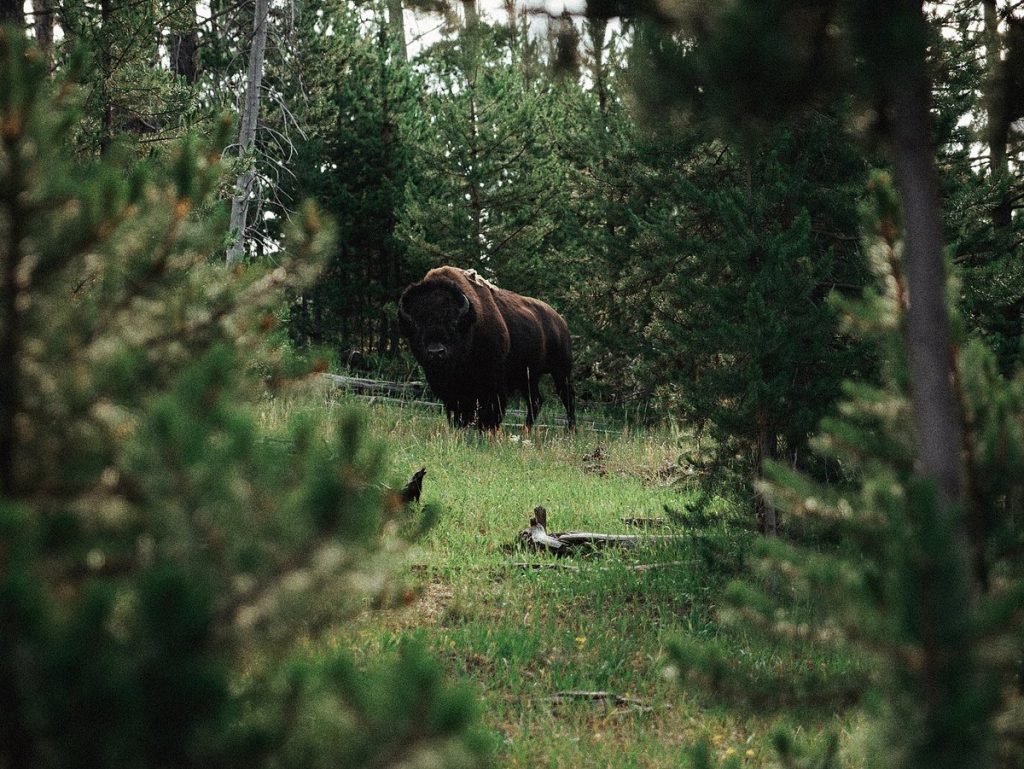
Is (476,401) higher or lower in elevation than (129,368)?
lower

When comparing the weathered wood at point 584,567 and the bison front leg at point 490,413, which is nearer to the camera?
the weathered wood at point 584,567

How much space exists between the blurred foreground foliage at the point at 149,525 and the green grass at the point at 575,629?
0.59 metres

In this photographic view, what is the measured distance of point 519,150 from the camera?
70.6 feet

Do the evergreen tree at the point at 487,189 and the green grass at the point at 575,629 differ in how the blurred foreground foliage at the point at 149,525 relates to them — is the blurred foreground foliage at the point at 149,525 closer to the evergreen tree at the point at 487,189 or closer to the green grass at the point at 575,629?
the green grass at the point at 575,629

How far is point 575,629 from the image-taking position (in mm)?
5559

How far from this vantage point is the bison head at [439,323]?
13.1 metres

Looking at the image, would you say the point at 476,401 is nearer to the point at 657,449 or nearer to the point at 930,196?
the point at 657,449

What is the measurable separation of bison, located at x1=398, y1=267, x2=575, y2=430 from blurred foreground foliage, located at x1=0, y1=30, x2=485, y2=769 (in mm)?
11101

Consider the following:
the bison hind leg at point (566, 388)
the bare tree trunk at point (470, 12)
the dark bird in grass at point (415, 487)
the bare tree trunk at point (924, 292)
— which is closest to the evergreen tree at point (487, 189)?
the bison hind leg at point (566, 388)

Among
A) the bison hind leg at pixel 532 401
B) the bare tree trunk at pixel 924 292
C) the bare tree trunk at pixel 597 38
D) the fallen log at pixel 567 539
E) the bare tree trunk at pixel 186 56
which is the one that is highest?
the bare tree trunk at pixel 186 56

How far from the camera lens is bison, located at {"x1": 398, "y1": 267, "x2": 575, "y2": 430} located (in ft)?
43.0

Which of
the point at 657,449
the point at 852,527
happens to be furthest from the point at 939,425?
the point at 657,449

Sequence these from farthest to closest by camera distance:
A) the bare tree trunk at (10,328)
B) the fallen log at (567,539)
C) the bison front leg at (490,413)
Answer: the bison front leg at (490,413), the fallen log at (567,539), the bare tree trunk at (10,328)

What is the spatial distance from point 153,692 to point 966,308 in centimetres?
666
